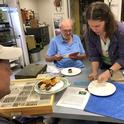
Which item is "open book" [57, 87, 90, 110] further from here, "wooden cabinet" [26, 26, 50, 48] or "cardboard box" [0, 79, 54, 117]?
"wooden cabinet" [26, 26, 50, 48]

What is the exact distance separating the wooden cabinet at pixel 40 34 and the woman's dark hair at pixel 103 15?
445 cm

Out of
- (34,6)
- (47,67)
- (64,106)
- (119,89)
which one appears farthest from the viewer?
(34,6)

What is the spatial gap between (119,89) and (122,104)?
0.64 feet

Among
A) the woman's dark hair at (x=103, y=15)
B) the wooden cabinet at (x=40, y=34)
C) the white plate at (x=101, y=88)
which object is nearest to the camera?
the white plate at (x=101, y=88)

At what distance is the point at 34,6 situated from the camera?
6738 mm

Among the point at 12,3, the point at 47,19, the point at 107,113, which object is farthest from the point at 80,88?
the point at 47,19

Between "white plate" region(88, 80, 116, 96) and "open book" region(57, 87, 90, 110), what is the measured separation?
54 mm

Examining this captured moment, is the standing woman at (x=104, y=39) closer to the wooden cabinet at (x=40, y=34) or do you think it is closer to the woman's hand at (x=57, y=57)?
the woman's hand at (x=57, y=57)

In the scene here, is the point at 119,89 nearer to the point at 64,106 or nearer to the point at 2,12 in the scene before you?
the point at 64,106

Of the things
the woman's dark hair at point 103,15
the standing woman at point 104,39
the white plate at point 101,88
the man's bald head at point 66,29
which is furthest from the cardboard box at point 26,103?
the man's bald head at point 66,29

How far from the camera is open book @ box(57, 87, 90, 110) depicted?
1.25m

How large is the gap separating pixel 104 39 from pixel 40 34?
4652 millimetres

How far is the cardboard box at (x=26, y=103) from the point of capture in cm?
121

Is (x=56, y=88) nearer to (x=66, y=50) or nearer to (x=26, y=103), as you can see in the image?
(x=26, y=103)
